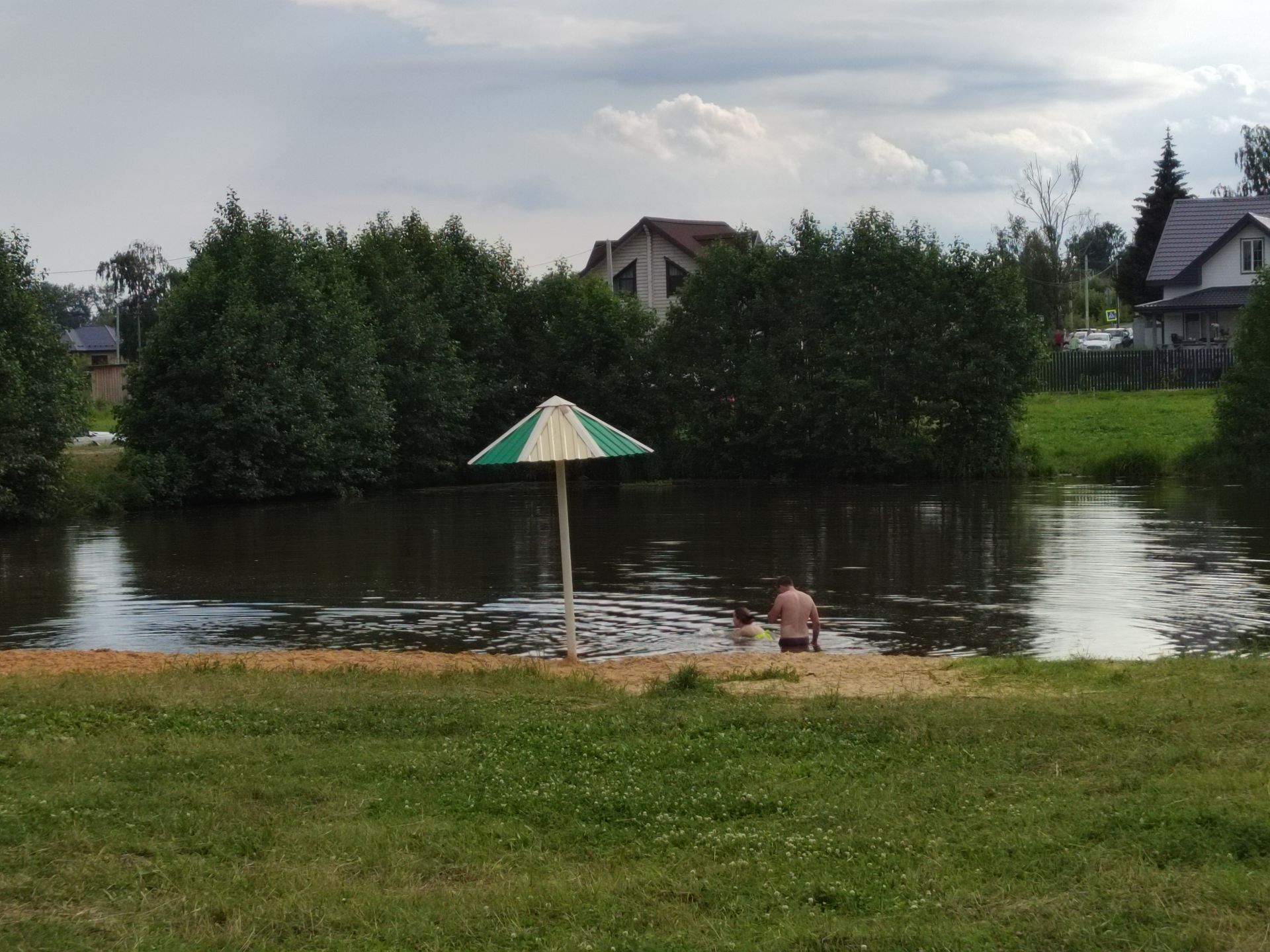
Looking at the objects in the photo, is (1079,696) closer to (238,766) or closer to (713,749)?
(713,749)

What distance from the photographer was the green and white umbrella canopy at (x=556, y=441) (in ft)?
49.6

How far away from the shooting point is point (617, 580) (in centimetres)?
2648

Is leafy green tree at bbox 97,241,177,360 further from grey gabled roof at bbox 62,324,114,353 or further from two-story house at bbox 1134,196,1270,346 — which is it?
two-story house at bbox 1134,196,1270,346

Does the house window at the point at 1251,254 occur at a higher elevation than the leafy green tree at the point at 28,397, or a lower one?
higher

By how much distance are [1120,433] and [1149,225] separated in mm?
42748

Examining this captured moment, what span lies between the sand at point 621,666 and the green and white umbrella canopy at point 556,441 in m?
2.25

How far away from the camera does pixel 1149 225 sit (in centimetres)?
8769

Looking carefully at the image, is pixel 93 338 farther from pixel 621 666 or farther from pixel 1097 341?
pixel 621 666

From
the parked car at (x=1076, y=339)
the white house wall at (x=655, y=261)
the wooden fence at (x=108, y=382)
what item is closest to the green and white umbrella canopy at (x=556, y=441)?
the parked car at (x=1076, y=339)

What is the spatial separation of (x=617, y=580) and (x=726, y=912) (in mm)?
20127

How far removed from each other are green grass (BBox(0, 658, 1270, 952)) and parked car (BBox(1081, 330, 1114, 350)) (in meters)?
68.6

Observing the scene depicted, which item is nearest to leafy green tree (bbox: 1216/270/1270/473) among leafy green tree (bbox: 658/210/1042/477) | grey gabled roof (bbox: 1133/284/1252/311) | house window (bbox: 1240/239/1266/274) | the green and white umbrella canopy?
leafy green tree (bbox: 658/210/1042/477)

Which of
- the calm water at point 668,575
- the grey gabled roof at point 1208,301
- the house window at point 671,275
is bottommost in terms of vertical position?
the calm water at point 668,575

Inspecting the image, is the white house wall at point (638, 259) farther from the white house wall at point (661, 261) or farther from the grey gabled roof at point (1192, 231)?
the grey gabled roof at point (1192, 231)
